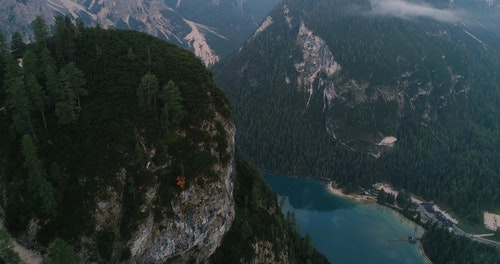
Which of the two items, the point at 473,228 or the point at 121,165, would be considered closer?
the point at 121,165

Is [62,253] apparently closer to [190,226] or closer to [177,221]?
[177,221]

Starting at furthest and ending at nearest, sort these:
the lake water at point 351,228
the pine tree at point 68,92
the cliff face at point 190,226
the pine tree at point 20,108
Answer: the lake water at point 351,228 < the pine tree at point 68,92 < the pine tree at point 20,108 < the cliff face at point 190,226

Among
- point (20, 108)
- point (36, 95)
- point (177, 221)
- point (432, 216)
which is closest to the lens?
point (20, 108)

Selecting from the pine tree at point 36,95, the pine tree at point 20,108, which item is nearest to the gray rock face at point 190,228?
the pine tree at point 20,108

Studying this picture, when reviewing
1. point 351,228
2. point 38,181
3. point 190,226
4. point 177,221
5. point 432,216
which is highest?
point 38,181

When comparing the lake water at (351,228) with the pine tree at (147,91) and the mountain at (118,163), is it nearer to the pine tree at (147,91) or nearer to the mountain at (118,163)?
the mountain at (118,163)

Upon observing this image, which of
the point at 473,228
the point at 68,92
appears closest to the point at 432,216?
the point at 473,228

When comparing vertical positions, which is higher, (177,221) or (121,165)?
(121,165)

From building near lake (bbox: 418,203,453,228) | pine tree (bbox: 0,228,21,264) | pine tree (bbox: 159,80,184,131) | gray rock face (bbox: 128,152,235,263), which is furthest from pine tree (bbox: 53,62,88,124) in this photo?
building near lake (bbox: 418,203,453,228)

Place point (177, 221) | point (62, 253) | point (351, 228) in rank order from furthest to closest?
1. point (351, 228)
2. point (177, 221)
3. point (62, 253)
